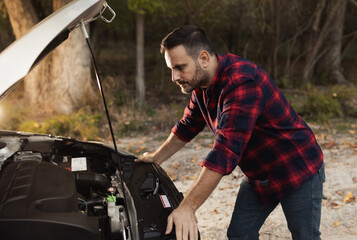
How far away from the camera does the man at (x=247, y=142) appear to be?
6.79 feet

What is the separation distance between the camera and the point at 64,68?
848cm

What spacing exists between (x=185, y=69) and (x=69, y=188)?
2.98ft

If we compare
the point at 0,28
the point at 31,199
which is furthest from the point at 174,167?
the point at 0,28

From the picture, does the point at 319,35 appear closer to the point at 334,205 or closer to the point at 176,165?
the point at 176,165

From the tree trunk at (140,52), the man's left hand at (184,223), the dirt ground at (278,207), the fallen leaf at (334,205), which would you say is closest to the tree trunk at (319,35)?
the dirt ground at (278,207)

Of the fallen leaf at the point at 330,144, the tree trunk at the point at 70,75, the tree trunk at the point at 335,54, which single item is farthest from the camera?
the tree trunk at the point at 335,54

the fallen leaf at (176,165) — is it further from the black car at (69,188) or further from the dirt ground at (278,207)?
the black car at (69,188)

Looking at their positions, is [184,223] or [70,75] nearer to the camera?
[184,223]

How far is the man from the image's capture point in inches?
81.5

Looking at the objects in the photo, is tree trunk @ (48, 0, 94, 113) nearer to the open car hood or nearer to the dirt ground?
the dirt ground

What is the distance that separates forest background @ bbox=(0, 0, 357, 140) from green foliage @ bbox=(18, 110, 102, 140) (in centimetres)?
2

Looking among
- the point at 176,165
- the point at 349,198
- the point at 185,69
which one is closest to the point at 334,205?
the point at 349,198

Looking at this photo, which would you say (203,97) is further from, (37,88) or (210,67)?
(37,88)

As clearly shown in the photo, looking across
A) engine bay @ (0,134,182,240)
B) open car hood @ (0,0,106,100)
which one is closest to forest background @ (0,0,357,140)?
engine bay @ (0,134,182,240)
